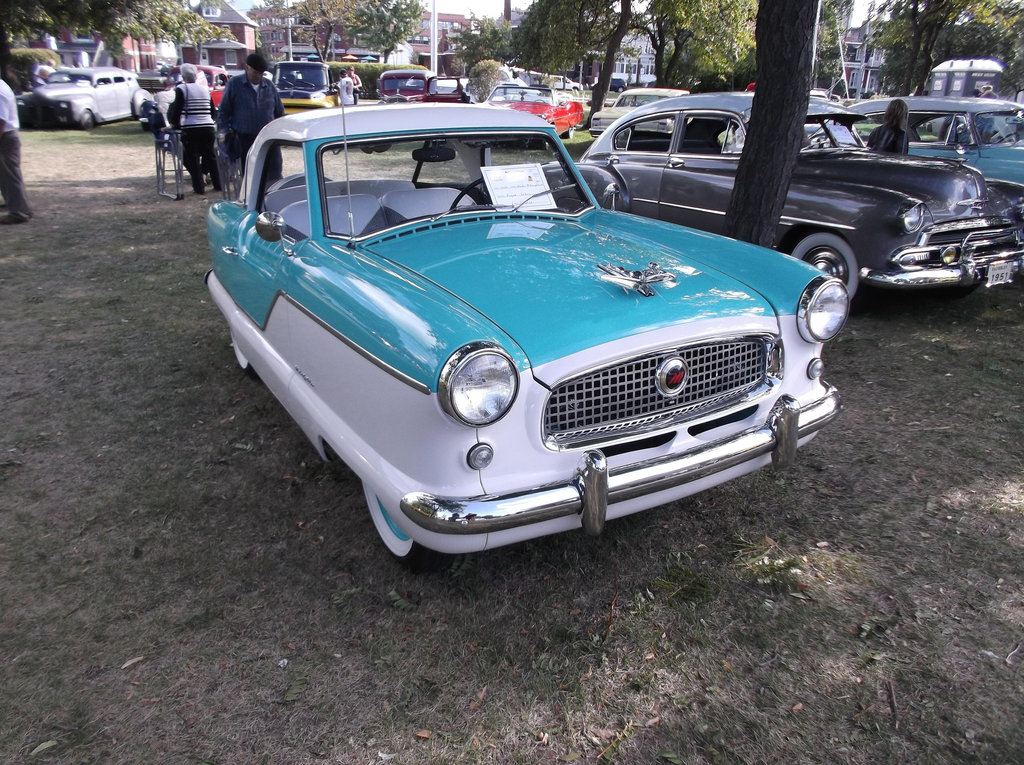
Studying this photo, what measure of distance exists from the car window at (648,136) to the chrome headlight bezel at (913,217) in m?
2.39

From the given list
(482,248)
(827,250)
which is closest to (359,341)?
(482,248)

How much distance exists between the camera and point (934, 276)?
17.3 ft

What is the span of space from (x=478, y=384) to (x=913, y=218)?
442 cm

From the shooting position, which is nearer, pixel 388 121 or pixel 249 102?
pixel 388 121

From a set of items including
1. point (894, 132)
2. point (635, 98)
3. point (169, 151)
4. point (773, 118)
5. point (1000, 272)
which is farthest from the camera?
point (635, 98)

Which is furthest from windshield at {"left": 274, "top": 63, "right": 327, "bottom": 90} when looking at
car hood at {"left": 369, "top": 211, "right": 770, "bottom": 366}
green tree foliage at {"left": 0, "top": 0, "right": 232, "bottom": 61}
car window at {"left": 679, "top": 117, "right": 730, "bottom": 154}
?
car hood at {"left": 369, "top": 211, "right": 770, "bottom": 366}

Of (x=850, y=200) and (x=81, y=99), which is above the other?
(x=81, y=99)

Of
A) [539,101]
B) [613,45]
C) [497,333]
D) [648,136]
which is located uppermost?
[613,45]

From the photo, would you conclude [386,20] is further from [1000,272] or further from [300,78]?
[1000,272]

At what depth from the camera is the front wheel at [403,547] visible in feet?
8.74

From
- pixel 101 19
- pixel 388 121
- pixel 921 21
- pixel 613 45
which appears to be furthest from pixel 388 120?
pixel 101 19

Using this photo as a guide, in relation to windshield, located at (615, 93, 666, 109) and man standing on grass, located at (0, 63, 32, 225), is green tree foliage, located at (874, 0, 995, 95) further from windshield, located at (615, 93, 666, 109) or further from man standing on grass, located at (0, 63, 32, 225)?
man standing on grass, located at (0, 63, 32, 225)

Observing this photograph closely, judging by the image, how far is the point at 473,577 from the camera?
2768 millimetres

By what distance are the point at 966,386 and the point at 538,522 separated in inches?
138
